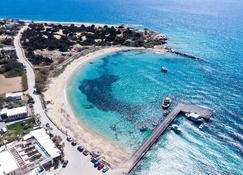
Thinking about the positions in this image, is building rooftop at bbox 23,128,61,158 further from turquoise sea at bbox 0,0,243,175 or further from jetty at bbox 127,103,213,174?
jetty at bbox 127,103,213,174

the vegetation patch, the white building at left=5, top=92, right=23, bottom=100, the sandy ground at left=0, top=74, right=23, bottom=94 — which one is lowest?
the sandy ground at left=0, top=74, right=23, bottom=94

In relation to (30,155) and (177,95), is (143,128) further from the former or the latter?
(30,155)

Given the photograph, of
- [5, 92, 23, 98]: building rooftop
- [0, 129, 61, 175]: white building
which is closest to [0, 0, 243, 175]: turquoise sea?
[0, 129, 61, 175]: white building

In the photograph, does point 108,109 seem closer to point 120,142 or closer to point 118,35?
point 120,142

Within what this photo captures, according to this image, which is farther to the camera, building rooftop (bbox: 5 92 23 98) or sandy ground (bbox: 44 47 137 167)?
building rooftop (bbox: 5 92 23 98)

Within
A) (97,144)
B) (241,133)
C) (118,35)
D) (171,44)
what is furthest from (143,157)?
(118,35)

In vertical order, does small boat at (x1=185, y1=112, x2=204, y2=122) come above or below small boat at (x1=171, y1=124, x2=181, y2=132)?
above

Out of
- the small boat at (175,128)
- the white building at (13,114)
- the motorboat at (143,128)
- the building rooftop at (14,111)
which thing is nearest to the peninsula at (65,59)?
the white building at (13,114)

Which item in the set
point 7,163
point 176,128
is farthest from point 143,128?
point 7,163
